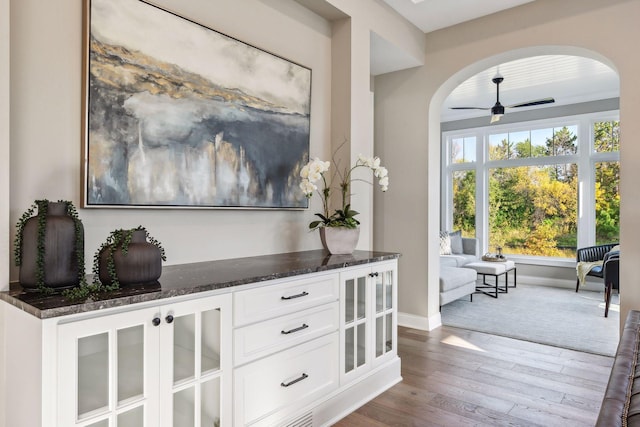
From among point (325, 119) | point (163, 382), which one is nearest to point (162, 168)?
point (163, 382)

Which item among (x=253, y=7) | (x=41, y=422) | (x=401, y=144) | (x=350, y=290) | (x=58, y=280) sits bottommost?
(x=41, y=422)

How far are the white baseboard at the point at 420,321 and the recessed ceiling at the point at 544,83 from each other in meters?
3.24

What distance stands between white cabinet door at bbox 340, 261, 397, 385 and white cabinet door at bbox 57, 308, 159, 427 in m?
1.19

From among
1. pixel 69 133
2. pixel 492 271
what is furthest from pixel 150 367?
pixel 492 271

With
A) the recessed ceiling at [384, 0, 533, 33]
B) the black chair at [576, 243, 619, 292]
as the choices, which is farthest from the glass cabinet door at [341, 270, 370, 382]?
the black chair at [576, 243, 619, 292]

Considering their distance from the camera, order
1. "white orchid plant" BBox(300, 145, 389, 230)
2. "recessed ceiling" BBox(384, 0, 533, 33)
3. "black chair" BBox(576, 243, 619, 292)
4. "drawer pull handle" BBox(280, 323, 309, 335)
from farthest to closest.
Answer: "black chair" BBox(576, 243, 619, 292) → "recessed ceiling" BBox(384, 0, 533, 33) → "white orchid plant" BBox(300, 145, 389, 230) → "drawer pull handle" BBox(280, 323, 309, 335)

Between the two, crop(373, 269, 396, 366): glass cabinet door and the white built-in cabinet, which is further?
crop(373, 269, 396, 366): glass cabinet door

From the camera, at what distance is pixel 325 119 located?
10.5 feet

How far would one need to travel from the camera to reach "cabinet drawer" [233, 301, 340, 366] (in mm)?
1851

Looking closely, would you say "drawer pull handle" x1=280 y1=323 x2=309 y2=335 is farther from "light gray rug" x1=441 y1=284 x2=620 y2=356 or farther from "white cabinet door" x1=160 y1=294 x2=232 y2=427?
"light gray rug" x1=441 y1=284 x2=620 y2=356

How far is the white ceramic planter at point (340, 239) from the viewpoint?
2779 millimetres

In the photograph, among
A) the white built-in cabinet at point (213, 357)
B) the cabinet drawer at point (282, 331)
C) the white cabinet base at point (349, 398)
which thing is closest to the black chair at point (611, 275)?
the white cabinet base at point (349, 398)

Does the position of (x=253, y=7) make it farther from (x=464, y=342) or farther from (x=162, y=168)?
(x=464, y=342)

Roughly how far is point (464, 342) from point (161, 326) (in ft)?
9.96
